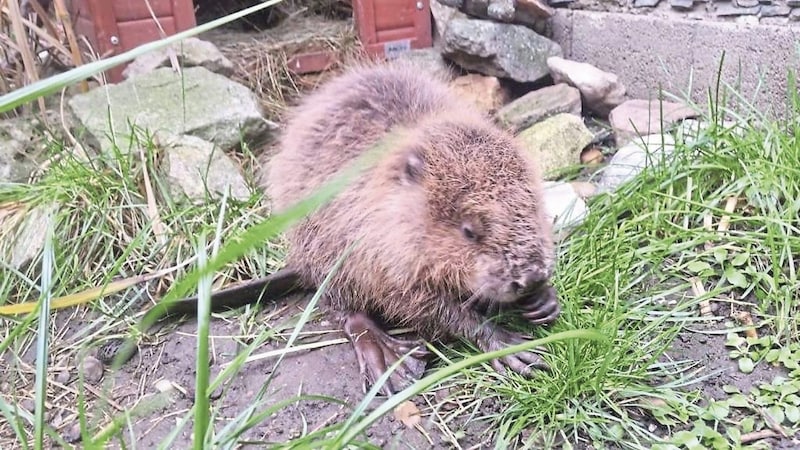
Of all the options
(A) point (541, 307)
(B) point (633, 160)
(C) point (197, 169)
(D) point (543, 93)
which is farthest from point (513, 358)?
(D) point (543, 93)

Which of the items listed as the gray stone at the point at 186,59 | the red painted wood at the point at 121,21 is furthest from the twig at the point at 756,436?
the red painted wood at the point at 121,21

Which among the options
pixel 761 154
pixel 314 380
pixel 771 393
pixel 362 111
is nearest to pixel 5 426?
pixel 314 380

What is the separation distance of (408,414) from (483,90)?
2283mm

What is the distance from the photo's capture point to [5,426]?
2025 millimetres

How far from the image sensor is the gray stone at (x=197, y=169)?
284 centimetres

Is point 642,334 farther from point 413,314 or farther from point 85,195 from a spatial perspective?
point 85,195

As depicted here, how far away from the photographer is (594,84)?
356 cm

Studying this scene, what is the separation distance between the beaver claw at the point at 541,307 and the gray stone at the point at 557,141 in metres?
1.10

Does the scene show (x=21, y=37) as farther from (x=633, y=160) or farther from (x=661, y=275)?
(x=661, y=275)

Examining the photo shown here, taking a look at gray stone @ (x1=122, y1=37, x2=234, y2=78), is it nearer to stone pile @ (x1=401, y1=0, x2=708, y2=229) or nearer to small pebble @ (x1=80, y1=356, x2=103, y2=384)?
stone pile @ (x1=401, y1=0, x2=708, y2=229)

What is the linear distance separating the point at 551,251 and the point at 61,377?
5.07ft

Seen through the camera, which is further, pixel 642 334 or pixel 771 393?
pixel 642 334

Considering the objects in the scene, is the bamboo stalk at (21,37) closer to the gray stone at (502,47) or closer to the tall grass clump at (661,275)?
the gray stone at (502,47)

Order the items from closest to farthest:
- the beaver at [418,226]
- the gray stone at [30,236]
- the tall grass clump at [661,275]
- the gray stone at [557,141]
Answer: the tall grass clump at [661,275] < the beaver at [418,226] < the gray stone at [30,236] < the gray stone at [557,141]
